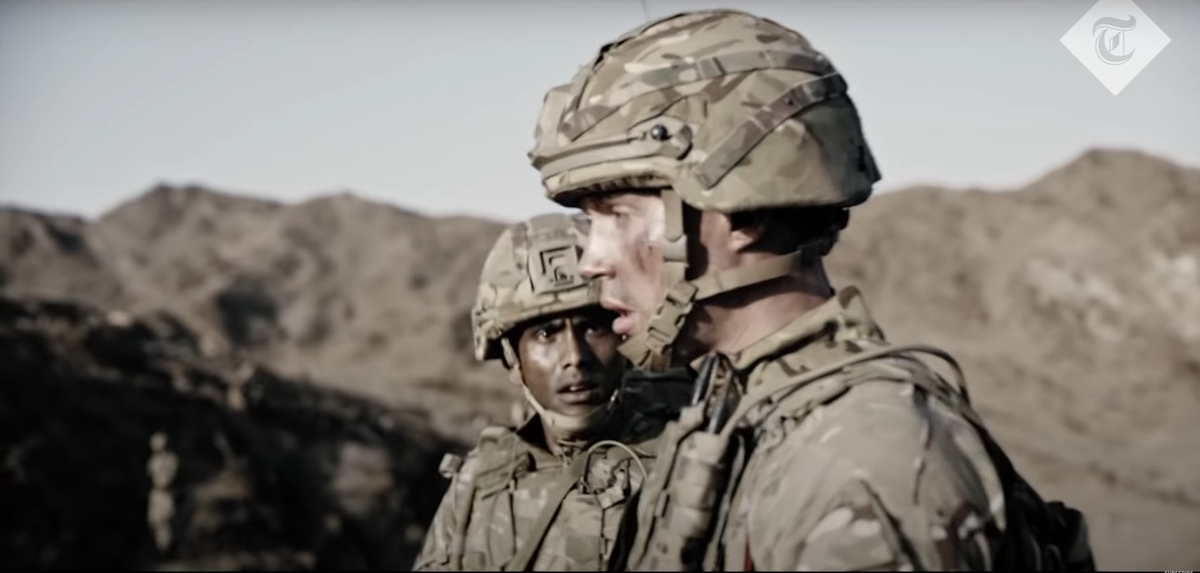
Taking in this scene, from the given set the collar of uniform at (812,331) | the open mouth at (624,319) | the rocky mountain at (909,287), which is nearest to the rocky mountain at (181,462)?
the rocky mountain at (909,287)

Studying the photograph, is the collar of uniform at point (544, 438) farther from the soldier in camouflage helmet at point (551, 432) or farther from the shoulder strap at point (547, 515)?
the shoulder strap at point (547, 515)

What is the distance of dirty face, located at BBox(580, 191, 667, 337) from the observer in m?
2.97

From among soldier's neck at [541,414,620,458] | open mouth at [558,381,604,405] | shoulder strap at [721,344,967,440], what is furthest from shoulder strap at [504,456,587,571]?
shoulder strap at [721,344,967,440]

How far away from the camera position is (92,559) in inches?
632

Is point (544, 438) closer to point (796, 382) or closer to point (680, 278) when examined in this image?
point (680, 278)

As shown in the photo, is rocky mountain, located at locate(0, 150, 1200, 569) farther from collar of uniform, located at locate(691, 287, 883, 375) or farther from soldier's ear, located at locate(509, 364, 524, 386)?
collar of uniform, located at locate(691, 287, 883, 375)

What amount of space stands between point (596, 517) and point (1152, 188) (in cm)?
3247

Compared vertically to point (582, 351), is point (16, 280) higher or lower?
lower

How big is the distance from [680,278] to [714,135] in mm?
293

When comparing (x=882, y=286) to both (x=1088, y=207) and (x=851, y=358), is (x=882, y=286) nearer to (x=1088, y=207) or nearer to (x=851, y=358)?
(x=1088, y=207)

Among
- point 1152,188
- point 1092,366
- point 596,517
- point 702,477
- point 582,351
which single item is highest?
point 702,477

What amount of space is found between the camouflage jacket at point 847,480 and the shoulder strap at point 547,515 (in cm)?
244

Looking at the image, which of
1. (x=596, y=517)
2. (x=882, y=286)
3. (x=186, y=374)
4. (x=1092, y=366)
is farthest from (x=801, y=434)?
(x=882, y=286)

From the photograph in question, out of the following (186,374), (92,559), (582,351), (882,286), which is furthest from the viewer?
(882,286)
